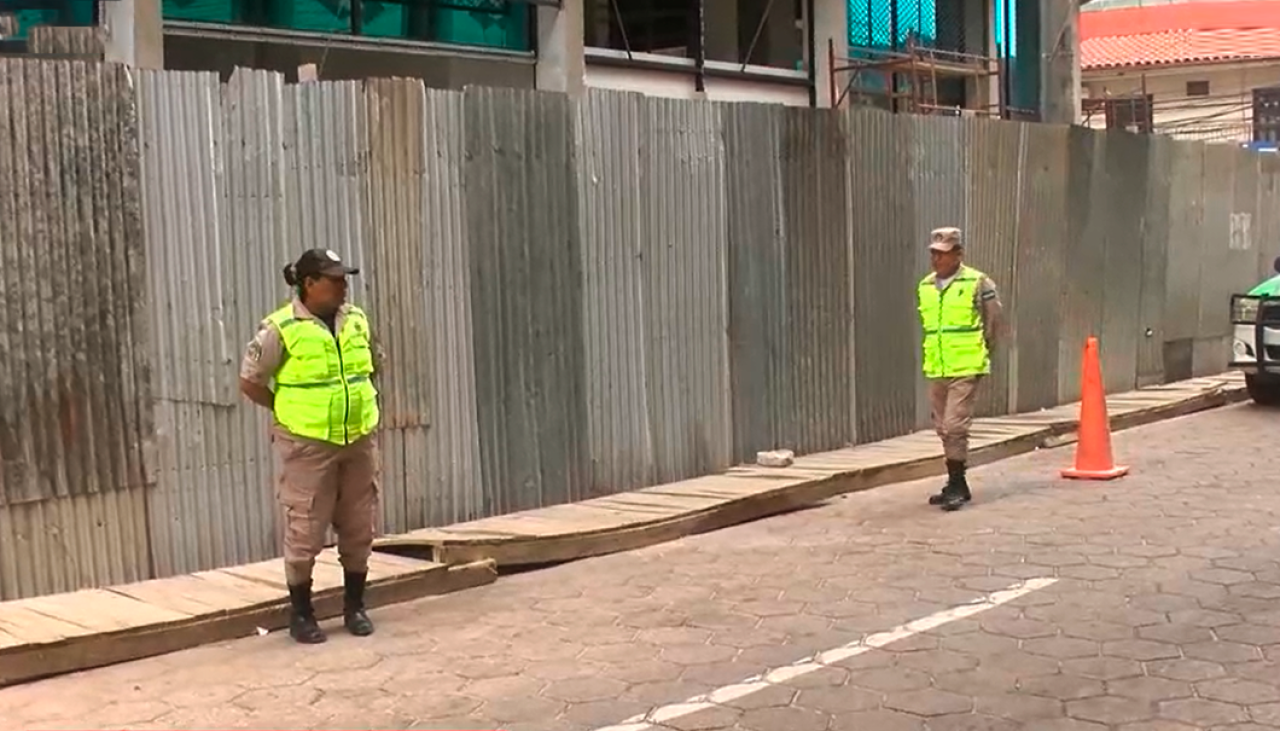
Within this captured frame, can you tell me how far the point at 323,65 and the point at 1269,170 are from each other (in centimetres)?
1190

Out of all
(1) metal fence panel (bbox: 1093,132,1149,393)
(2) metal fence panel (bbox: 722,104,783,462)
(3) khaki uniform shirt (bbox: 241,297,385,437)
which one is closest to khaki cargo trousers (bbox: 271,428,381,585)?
(3) khaki uniform shirt (bbox: 241,297,385,437)

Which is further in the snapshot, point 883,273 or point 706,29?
point 706,29

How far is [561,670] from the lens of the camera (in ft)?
19.8

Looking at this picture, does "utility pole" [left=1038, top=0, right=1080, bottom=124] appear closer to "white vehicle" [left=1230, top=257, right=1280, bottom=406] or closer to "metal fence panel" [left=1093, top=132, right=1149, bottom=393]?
"metal fence panel" [left=1093, top=132, right=1149, bottom=393]

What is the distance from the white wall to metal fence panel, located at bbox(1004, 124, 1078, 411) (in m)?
21.7

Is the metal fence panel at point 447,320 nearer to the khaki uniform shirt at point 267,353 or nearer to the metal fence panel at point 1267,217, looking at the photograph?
the khaki uniform shirt at point 267,353

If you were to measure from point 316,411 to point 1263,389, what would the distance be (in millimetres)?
11459

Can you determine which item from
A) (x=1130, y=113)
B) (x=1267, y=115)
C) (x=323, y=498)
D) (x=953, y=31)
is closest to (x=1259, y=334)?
(x=953, y=31)

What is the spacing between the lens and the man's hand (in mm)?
6461

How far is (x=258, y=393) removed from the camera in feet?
21.3

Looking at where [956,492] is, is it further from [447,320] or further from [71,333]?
[71,333]

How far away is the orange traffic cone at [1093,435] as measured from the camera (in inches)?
418

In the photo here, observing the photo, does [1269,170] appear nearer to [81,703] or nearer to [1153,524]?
[1153,524]

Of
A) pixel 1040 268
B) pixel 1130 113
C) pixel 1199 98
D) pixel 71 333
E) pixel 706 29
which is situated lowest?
pixel 71 333
